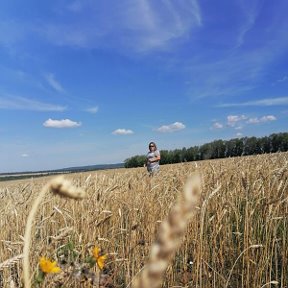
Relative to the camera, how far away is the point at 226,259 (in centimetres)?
314

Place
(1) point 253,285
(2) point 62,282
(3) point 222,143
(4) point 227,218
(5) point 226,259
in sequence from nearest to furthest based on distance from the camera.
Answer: (2) point 62,282 → (1) point 253,285 → (5) point 226,259 → (4) point 227,218 → (3) point 222,143

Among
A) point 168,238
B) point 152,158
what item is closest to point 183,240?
point 168,238

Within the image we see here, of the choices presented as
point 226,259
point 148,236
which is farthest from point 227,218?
point 148,236

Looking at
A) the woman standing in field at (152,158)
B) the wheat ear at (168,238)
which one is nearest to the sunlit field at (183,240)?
the wheat ear at (168,238)

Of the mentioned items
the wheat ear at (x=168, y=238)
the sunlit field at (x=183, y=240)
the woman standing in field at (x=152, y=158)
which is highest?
the woman standing in field at (x=152, y=158)

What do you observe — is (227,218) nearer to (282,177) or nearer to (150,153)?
(282,177)

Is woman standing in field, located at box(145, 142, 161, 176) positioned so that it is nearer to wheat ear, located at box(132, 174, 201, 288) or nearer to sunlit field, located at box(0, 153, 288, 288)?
sunlit field, located at box(0, 153, 288, 288)

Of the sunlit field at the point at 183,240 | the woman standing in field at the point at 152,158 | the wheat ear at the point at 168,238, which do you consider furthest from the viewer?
the woman standing in field at the point at 152,158

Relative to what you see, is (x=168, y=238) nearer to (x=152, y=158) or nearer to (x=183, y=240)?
(x=183, y=240)

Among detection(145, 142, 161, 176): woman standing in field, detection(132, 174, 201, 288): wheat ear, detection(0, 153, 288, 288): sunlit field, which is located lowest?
detection(0, 153, 288, 288): sunlit field

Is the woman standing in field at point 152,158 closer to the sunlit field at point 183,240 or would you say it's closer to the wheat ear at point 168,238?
the sunlit field at point 183,240

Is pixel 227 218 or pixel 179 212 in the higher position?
pixel 179 212

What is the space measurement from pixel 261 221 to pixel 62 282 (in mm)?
1743

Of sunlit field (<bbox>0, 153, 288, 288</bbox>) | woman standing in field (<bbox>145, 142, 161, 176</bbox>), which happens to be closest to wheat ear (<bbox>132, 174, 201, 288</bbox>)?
sunlit field (<bbox>0, 153, 288, 288</bbox>)
